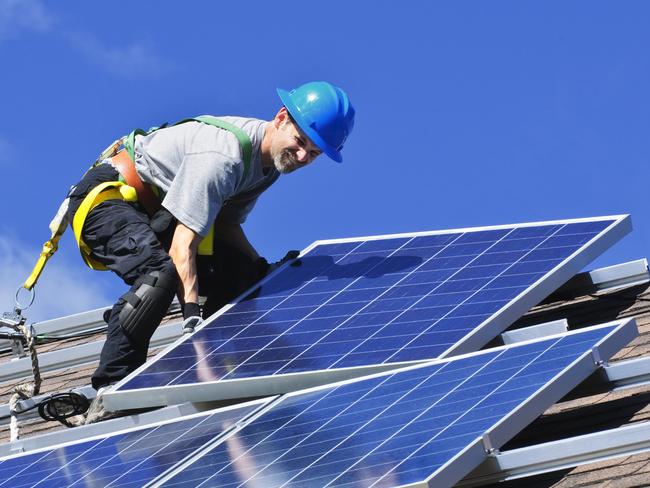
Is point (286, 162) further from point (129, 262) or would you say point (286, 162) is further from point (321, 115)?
point (129, 262)

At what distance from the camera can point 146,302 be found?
7.22 m

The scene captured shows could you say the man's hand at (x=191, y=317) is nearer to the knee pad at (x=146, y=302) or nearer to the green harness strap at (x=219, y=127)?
the knee pad at (x=146, y=302)

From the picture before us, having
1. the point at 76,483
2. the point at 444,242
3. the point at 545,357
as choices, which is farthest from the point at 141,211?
the point at 545,357

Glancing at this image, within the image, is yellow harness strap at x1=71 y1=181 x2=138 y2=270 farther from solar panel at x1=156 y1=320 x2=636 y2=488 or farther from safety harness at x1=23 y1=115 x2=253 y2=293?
solar panel at x1=156 y1=320 x2=636 y2=488

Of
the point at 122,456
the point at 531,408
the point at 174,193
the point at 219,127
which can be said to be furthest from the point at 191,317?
the point at 531,408

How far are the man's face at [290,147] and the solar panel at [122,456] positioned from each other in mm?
1595

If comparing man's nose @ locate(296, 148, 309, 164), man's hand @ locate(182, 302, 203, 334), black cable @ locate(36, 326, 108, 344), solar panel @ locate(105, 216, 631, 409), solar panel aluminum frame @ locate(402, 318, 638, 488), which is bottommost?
solar panel aluminum frame @ locate(402, 318, 638, 488)

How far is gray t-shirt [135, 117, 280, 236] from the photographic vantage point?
7.33m

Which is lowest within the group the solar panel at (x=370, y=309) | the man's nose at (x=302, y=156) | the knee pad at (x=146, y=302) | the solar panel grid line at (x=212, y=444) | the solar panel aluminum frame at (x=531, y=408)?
the solar panel aluminum frame at (x=531, y=408)

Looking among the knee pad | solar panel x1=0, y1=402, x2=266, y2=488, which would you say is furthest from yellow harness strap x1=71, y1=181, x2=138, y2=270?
solar panel x1=0, y1=402, x2=266, y2=488

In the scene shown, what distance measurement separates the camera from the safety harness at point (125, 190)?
7.63 m

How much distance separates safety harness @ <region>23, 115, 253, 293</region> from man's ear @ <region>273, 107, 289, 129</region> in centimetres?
20

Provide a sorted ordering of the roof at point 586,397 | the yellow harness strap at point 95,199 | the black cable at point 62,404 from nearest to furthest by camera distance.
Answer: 1. the roof at point 586,397
2. the black cable at point 62,404
3. the yellow harness strap at point 95,199

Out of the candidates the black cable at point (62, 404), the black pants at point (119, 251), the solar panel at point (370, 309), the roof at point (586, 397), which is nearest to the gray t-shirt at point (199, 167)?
the black pants at point (119, 251)
